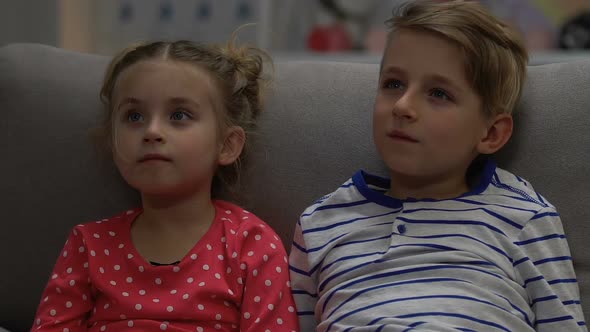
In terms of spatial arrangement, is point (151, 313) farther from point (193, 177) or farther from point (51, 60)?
point (51, 60)

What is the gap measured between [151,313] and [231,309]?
0.44ft

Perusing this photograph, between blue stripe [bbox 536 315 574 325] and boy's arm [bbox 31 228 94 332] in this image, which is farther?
boy's arm [bbox 31 228 94 332]

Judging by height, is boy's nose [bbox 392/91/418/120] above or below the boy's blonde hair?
below

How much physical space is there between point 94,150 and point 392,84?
606 mm

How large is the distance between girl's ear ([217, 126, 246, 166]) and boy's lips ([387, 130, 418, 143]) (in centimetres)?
31

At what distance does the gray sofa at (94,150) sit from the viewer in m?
1.38

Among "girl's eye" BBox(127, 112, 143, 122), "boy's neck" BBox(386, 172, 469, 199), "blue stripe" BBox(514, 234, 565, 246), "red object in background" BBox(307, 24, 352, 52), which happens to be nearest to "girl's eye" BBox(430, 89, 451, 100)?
"boy's neck" BBox(386, 172, 469, 199)

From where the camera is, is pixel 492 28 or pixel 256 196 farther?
pixel 256 196

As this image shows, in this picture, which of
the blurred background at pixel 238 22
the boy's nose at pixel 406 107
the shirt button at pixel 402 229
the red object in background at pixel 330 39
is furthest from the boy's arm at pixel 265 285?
the red object in background at pixel 330 39

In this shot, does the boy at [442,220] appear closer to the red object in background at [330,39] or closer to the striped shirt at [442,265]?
the striped shirt at [442,265]

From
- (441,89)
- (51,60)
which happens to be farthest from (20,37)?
(441,89)

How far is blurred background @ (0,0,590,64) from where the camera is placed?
2893mm

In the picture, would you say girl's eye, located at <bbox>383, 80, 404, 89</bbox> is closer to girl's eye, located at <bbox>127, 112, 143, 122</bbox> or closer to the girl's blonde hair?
the girl's blonde hair

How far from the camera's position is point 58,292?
136 centimetres
